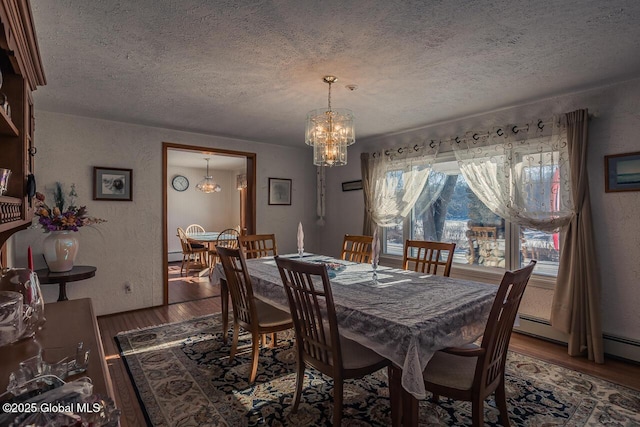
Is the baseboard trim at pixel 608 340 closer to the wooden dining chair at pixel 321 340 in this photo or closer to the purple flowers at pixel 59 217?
the wooden dining chair at pixel 321 340

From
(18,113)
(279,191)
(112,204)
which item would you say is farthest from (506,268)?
(112,204)

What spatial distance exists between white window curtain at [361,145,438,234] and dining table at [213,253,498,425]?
2007 millimetres

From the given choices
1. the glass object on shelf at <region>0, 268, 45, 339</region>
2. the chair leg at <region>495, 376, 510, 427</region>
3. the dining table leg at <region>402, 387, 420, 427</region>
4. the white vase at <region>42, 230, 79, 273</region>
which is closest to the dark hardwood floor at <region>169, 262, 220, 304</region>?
the white vase at <region>42, 230, 79, 273</region>

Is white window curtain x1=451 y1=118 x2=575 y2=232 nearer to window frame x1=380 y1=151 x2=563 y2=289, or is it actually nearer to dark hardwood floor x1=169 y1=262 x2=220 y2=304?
window frame x1=380 y1=151 x2=563 y2=289

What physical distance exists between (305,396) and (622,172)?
123 inches

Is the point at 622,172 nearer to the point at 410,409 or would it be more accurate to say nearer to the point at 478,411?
the point at 478,411

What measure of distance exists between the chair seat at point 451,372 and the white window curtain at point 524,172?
6.81 feet

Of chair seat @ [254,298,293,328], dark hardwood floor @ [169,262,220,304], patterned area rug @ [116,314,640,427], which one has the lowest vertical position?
patterned area rug @ [116,314,640,427]

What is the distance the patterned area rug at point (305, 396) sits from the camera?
1.98 metres

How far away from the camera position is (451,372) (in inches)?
64.1

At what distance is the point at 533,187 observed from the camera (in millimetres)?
3205

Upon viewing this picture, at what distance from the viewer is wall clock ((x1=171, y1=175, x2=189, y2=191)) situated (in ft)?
26.2

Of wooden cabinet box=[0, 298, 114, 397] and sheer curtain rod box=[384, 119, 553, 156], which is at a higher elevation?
sheer curtain rod box=[384, 119, 553, 156]

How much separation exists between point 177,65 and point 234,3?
0.92 m
